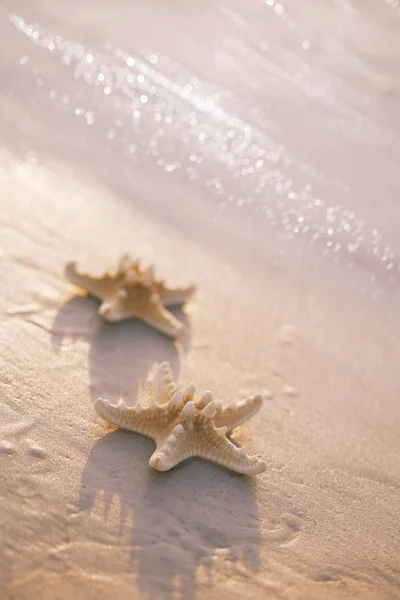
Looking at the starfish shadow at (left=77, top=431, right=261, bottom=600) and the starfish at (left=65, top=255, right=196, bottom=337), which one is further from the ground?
the starfish at (left=65, top=255, right=196, bottom=337)

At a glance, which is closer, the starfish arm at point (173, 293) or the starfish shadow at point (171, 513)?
the starfish shadow at point (171, 513)

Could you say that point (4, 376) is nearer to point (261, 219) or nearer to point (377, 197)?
point (261, 219)

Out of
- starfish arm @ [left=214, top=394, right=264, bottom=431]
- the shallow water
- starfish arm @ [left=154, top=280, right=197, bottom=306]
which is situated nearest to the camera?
starfish arm @ [left=214, top=394, right=264, bottom=431]

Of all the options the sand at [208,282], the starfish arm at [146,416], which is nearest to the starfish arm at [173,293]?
the sand at [208,282]

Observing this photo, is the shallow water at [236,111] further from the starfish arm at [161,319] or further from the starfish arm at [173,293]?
the starfish arm at [161,319]

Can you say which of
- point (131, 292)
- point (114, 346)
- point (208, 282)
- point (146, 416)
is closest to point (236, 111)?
point (208, 282)

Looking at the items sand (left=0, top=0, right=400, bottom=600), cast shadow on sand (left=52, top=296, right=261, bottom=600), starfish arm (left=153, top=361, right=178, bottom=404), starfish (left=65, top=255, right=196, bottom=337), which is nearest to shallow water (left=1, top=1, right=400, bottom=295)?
sand (left=0, top=0, right=400, bottom=600)

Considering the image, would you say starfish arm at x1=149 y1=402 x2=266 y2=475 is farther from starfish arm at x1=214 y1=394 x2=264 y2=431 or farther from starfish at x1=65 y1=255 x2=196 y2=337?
starfish at x1=65 y1=255 x2=196 y2=337
